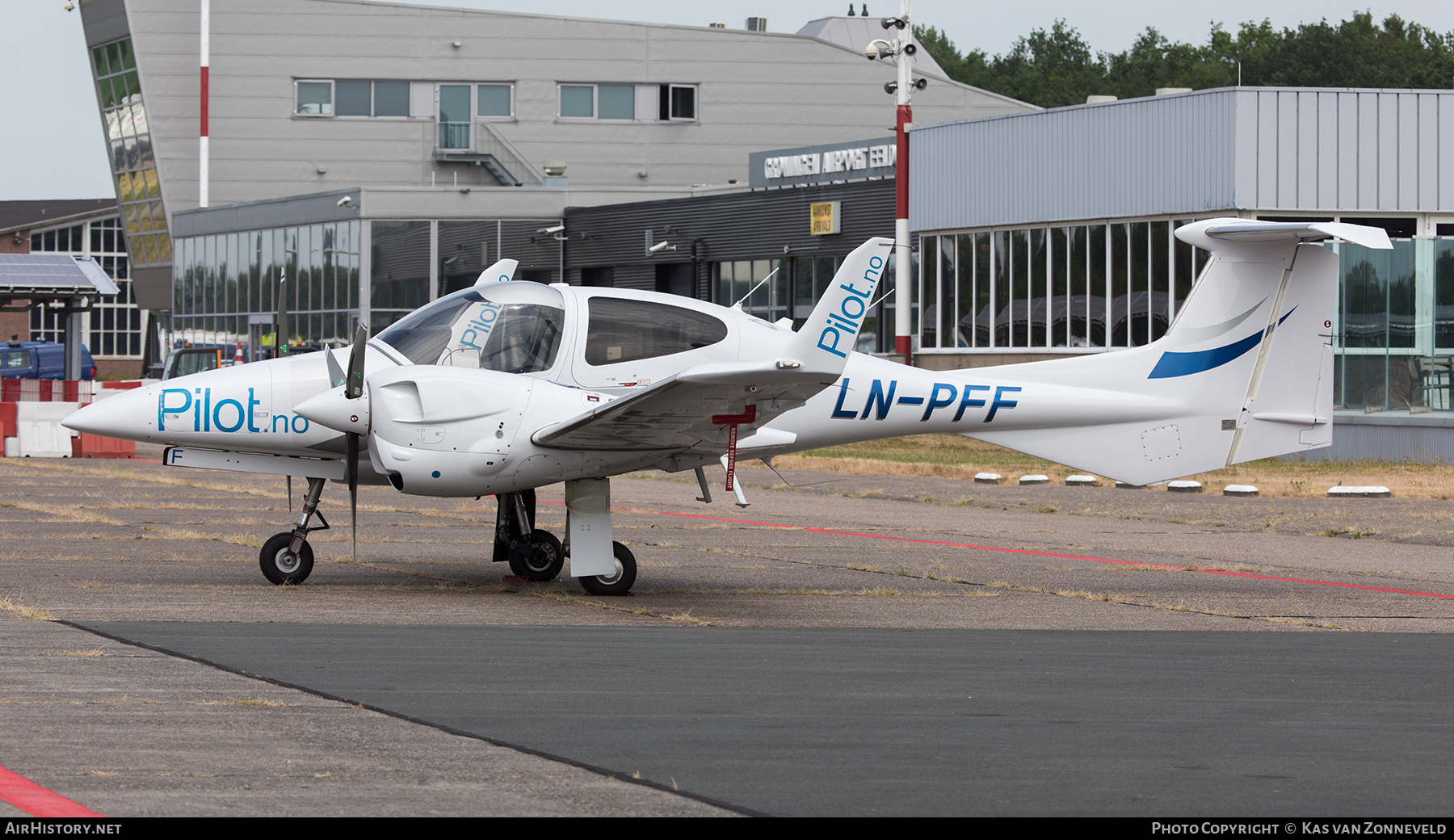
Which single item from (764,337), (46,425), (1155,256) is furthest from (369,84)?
(764,337)

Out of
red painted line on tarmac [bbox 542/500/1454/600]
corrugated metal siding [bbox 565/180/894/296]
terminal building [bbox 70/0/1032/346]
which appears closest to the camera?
red painted line on tarmac [bbox 542/500/1454/600]

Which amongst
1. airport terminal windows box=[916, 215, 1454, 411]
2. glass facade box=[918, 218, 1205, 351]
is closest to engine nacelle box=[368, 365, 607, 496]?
airport terminal windows box=[916, 215, 1454, 411]

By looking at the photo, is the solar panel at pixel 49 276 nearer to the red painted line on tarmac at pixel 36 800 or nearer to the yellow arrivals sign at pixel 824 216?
the yellow arrivals sign at pixel 824 216

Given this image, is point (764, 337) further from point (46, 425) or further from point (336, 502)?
point (46, 425)

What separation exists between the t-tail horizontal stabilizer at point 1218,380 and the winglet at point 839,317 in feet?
10.2

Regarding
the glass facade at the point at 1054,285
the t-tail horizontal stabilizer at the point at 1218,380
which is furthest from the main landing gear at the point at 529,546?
the glass facade at the point at 1054,285

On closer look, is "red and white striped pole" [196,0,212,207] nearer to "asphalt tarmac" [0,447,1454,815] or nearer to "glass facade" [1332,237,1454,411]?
"glass facade" [1332,237,1454,411]

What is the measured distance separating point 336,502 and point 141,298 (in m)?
53.9

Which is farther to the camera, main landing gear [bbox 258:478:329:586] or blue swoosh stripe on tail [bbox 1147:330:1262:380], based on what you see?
blue swoosh stripe on tail [bbox 1147:330:1262:380]

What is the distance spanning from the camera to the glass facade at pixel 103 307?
3799 inches

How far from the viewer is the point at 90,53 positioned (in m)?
68.5

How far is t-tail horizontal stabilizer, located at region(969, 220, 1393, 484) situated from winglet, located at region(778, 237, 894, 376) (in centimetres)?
312

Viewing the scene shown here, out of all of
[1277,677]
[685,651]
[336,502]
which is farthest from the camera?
[336,502]

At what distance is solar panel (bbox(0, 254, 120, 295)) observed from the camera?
36.0 meters
